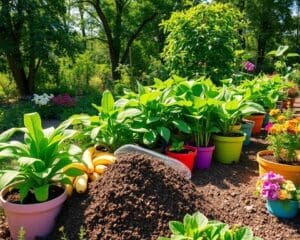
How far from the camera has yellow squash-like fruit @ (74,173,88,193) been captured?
2.37 metres

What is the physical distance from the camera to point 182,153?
3.17m

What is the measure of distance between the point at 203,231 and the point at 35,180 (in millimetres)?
1080

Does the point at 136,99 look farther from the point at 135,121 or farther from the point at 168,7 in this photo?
the point at 168,7

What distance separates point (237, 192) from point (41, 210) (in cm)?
150

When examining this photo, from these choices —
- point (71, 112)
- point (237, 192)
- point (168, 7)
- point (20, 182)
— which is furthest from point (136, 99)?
point (168, 7)

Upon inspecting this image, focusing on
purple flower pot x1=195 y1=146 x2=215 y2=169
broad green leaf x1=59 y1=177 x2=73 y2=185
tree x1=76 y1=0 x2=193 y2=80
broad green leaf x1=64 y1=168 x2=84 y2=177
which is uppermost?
tree x1=76 y1=0 x2=193 y2=80

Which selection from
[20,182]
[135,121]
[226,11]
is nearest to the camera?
[20,182]

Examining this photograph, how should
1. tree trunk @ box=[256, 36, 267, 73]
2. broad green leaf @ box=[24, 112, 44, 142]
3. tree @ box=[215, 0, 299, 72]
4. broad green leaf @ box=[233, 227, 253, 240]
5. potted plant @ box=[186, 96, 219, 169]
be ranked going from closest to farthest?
broad green leaf @ box=[233, 227, 253, 240] → broad green leaf @ box=[24, 112, 44, 142] → potted plant @ box=[186, 96, 219, 169] → tree @ box=[215, 0, 299, 72] → tree trunk @ box=[256, 36, 267, 73]

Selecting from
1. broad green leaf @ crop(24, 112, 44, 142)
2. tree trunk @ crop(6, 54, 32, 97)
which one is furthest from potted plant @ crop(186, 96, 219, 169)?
tree trunk @ crop(6, 54, 32, 97)

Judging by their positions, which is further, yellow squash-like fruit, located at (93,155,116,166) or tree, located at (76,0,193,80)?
tree, located at (76,0,193,80)

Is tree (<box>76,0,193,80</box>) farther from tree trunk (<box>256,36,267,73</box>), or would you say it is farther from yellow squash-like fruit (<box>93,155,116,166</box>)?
yellow squash-like fruit (<box>93,155,116,166</box>)

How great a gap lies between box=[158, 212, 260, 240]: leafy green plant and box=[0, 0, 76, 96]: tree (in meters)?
7.54

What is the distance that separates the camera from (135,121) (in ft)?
10.4

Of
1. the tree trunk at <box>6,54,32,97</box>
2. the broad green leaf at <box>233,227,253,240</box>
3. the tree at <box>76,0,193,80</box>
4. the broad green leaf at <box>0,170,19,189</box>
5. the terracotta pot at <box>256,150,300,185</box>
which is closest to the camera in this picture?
the broad green leaf at <box>233,227,253,240</box>
